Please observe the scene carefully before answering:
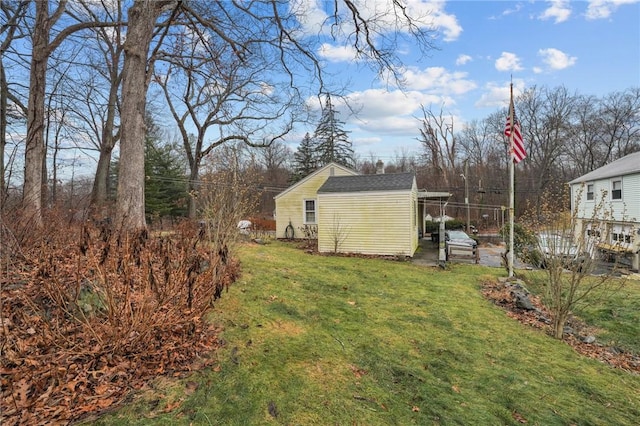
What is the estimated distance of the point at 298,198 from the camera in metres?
17.7

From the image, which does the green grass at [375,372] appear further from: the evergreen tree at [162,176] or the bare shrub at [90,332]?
the evergreen tree at [162,176]

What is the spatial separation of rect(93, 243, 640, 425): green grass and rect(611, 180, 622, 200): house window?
1768cm

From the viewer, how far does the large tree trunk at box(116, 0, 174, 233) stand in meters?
6.29

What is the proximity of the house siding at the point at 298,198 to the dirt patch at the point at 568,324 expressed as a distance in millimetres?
10252

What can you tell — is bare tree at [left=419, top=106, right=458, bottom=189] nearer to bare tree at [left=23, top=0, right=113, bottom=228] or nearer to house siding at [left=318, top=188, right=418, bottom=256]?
house siding at [left=318, top=188, right=418, bottom=256]

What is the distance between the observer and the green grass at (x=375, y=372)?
8.76ft

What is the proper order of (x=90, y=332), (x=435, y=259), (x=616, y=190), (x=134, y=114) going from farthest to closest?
(x=616, y=190) < (x=435, y=259) < (x=134, y=114) < (x=90, y=332)

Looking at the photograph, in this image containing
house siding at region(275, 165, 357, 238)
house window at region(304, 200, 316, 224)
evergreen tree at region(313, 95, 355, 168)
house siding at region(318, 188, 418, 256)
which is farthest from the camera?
evergreen tree at region(313, 95, 355, 168)

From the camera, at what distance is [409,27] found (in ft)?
25.2

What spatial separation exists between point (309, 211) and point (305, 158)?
18794mm

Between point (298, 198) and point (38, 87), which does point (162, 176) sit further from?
point (38, 87)

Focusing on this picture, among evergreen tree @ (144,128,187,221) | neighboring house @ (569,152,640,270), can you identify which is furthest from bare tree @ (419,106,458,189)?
evergreen tree @ (144,128,187,221)

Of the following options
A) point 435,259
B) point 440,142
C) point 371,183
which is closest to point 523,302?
point 435,259

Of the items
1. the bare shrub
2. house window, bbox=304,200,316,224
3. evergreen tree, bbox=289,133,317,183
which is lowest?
the bare shrub
